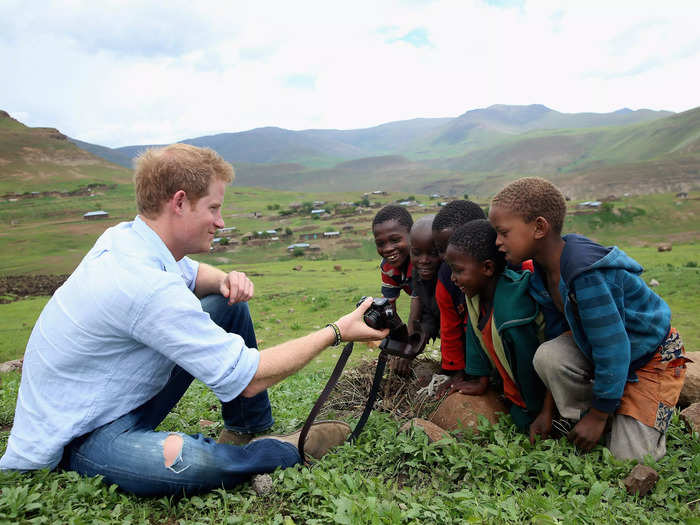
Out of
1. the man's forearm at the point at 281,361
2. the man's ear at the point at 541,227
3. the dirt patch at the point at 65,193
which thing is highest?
the dirt patch at the point at 65,193

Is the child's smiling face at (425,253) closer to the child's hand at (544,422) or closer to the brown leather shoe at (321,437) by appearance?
the child's hand at (544,422)

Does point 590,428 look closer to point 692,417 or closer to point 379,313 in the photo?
point 692,417

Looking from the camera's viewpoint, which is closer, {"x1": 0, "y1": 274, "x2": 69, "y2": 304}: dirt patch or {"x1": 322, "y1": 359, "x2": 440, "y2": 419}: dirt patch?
{"x1": 322, "y1": 359, "x2": 440, "y2": 419}: dirt patch

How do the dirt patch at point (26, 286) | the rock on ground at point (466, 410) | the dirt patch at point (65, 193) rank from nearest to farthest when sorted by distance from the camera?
the rock on ground at point (466, 410), the dirt patch at point (26, 286), the dirt patch at point (65, 193)

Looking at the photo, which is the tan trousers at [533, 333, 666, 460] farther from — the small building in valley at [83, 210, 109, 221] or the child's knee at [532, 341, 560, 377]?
the small building in valley at [83, 210, 109, 221]

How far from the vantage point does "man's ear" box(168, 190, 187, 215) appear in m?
2.86

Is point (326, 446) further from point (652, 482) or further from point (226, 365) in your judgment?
point (652, 482)

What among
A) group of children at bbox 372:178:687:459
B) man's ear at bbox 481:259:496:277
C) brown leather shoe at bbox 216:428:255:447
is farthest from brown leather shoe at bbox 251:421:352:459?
man's ear at bbox 481:259:496:277

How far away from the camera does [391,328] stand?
11.2 ft

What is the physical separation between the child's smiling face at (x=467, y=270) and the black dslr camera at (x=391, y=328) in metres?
0.52

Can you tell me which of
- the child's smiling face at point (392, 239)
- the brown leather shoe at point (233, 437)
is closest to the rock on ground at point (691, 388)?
the child's smiling face at point (392, 239)

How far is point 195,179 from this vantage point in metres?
2.86

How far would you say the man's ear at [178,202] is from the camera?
286cm

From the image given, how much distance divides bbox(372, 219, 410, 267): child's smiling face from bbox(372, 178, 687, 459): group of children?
117cm
